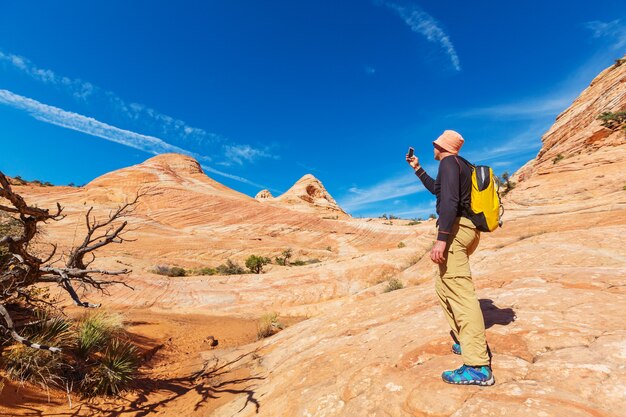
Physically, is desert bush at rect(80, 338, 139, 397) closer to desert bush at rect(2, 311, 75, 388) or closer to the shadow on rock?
the shadow on rock

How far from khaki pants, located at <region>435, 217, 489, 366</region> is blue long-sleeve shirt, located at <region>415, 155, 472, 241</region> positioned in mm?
153

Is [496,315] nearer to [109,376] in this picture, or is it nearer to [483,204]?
[483,204]

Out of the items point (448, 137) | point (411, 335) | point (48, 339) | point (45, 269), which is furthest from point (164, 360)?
point (448, 137)

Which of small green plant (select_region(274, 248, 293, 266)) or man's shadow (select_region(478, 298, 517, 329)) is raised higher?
small green plant (select_region(274, 248, 293, 266))

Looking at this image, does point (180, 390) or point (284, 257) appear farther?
point (284, 257)

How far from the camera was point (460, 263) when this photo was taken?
3.32 metres

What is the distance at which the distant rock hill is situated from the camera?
59.2 meters

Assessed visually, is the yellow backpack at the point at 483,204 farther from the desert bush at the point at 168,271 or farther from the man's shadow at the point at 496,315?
the desert bush at the point at 168,271

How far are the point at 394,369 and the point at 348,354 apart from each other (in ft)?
4.10

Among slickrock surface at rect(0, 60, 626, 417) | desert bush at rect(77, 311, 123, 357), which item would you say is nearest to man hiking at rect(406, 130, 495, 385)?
slickrock surface at rect(0, 60, 626, 417)

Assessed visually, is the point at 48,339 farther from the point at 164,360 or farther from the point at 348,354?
the point at 348,354

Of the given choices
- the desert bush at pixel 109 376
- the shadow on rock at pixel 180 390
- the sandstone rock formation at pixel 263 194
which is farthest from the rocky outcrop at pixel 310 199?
the desert bush at pixel 109 376

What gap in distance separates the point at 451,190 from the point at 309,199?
62945mm

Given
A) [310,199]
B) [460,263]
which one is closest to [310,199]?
[310,199]
